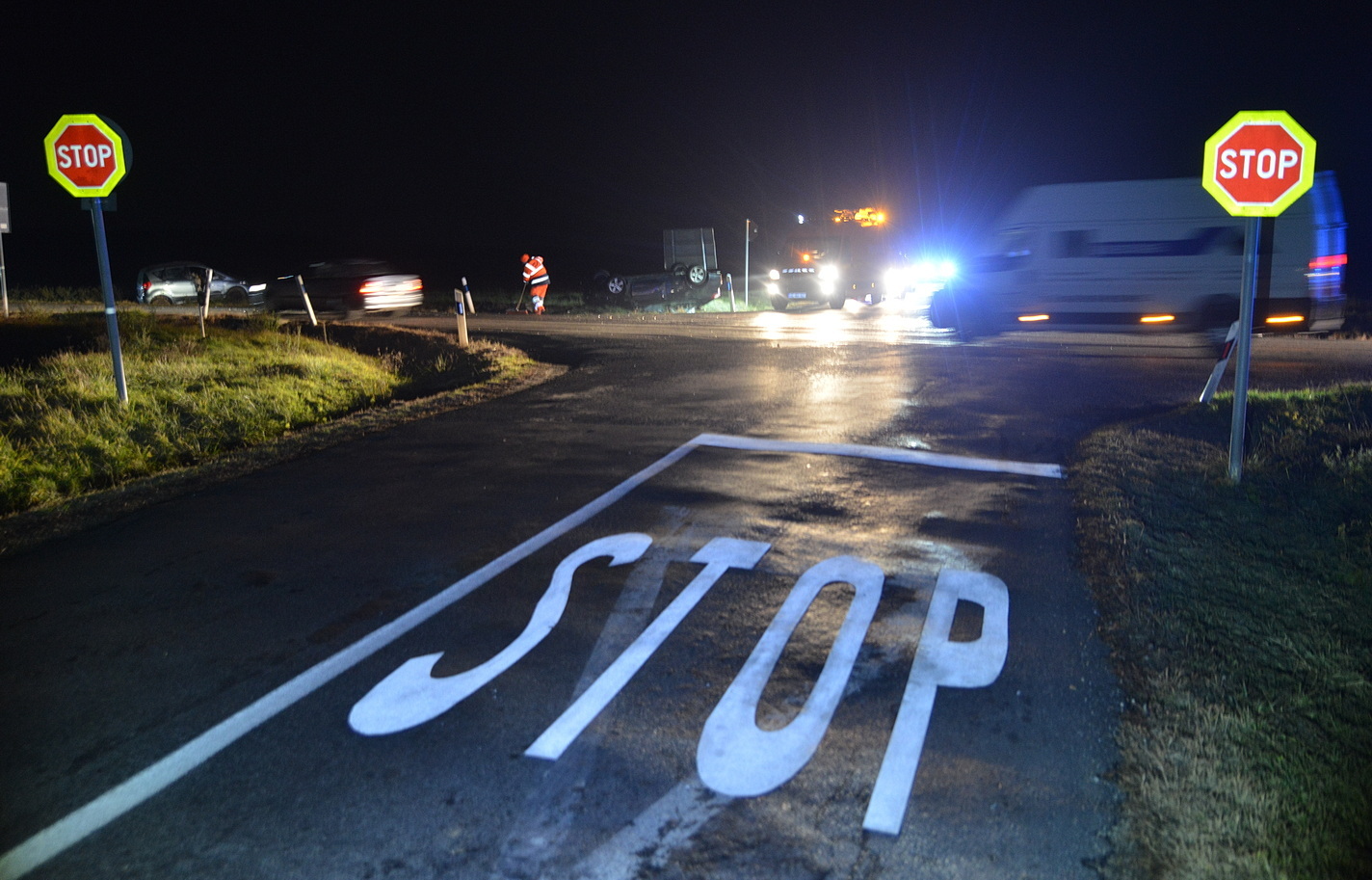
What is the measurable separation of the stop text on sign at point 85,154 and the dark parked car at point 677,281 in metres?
17.5

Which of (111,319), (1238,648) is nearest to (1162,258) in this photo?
(1238,648)

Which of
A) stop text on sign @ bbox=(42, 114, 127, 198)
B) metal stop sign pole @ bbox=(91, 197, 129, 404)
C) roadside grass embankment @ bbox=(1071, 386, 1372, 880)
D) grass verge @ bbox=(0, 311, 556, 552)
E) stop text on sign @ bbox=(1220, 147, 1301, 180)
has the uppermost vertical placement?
stop text on sign @ bbox=(42, 114, 127, 198)

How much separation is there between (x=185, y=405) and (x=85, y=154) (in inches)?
113

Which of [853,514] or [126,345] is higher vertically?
[126,345]

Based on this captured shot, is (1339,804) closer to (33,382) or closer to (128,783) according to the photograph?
(128,783)

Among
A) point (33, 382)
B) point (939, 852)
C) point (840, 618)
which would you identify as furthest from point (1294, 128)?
point (33, 382)

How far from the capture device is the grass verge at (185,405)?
7690 mm

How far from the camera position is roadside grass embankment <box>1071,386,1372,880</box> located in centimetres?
306

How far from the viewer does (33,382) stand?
11.4 meters

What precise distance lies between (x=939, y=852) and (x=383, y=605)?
10.3ft

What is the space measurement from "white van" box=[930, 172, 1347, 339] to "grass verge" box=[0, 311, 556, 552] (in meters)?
7.86

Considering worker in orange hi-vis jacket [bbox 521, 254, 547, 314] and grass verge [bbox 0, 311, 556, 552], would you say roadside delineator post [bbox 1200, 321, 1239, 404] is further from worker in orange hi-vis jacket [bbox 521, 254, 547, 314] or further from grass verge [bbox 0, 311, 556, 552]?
worker in orange hi-vis jacket [bbox 521, 254, 547, 314]

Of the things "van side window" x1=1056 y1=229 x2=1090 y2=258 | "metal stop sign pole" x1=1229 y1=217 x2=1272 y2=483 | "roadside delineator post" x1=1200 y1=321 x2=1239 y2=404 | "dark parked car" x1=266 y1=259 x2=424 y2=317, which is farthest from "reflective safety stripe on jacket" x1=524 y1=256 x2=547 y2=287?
"metal stop sign pole" x1=1229 y1=217 x2=1272 y2=483

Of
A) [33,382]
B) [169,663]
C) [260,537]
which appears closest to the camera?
[169,663]
